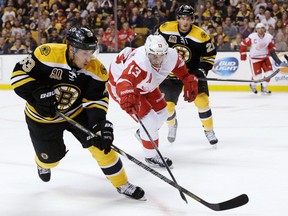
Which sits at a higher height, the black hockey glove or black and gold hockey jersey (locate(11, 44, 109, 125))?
black and gold hockey jersey (locate(11, 44, 109, 125))

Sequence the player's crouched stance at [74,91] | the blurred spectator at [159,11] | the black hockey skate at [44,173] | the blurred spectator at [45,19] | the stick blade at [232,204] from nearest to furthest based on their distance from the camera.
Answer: the stick blade at [232,204], the player's crouched stance at [74,91], the black hockey skate at [44,173], the blurred spectator at [159,11], the blurred spectator at [45,19]

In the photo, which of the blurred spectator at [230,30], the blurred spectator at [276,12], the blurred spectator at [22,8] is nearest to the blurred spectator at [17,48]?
the blurred spectator at [22,8]

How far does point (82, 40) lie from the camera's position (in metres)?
3.32

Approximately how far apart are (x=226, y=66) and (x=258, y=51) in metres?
0.66

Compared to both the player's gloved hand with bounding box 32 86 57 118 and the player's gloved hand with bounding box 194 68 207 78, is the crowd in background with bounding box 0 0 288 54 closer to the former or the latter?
the player's gloved hand with bounding box 194 68 207 78

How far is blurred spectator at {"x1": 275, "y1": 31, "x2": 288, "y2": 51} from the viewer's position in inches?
400

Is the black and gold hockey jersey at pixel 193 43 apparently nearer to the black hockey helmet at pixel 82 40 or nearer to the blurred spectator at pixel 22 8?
the black hockey helmet at pixel 82 40

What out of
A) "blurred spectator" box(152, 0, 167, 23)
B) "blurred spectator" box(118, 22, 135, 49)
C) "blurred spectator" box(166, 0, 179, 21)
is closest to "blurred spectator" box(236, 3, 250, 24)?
"blurred spectator" box(166, 0, 179, 21)

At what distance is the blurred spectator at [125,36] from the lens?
10734 millimetres

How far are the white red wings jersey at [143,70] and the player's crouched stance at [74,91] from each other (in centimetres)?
65

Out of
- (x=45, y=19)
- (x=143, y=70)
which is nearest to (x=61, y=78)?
(x=143, y=70)

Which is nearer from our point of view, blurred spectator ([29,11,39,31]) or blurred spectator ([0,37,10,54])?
blurred spectator ([0,37,10,54])

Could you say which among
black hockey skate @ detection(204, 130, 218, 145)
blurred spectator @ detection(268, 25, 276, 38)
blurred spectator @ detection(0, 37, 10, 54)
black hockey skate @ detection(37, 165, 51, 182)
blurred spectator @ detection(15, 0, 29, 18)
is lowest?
blurred spectator @ detection(0, 37, 10, 54)

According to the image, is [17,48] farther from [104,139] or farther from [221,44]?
[104,139]
